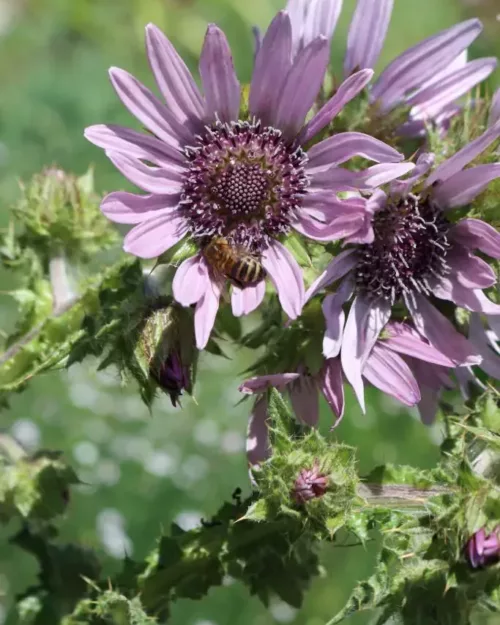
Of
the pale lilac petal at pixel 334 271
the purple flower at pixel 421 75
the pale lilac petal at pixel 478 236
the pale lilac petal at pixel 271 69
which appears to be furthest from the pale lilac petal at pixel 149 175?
the pale lilac petal at pixel 478 236

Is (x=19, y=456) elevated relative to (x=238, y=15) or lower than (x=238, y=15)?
lower

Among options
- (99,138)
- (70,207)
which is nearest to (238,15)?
(70,207)

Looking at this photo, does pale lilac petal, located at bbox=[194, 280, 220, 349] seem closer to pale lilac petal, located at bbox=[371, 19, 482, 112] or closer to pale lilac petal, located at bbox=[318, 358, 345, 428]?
pale lilac petal, located at bbox=[318, 358, 345, 428]

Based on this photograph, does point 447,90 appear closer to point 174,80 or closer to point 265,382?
point 174,80

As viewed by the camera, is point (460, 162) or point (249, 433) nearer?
point (460, 162)

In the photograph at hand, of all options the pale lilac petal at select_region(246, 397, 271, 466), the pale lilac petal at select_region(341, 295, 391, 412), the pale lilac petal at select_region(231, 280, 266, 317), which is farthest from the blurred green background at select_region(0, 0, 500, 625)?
the pale lilac petal at select_region(341, 295, 391, 412)

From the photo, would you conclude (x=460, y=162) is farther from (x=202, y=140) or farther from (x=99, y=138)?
(x=99, y=138)

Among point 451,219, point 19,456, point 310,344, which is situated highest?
point 451,219
